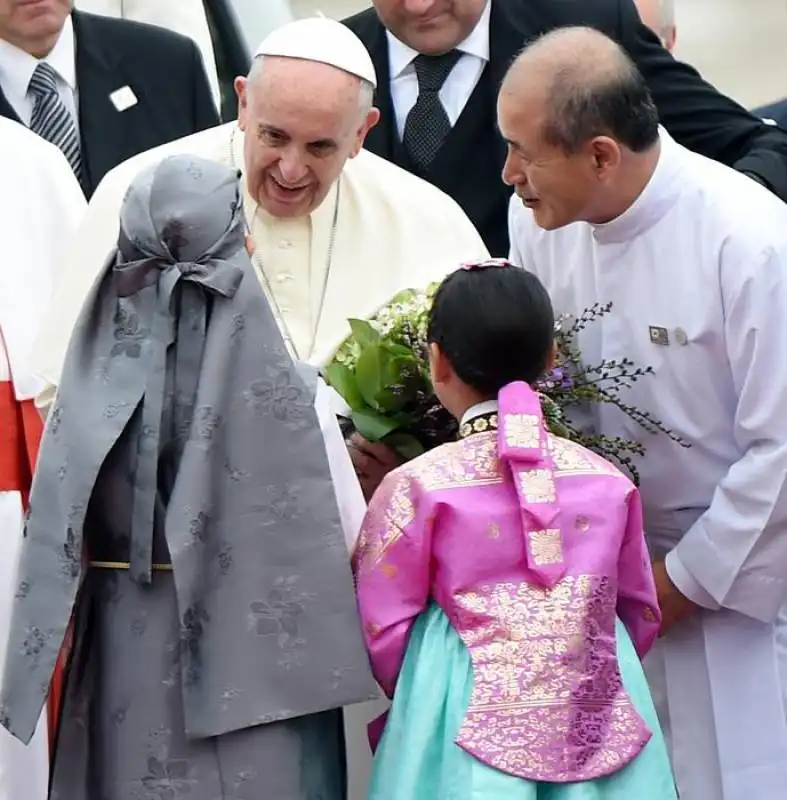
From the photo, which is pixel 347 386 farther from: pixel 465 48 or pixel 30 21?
pixel 30 21

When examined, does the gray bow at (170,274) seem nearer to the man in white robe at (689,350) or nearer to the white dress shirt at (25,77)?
the man in white robe at (689,350)

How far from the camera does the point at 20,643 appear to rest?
109 inches

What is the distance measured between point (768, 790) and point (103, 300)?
5.42ft

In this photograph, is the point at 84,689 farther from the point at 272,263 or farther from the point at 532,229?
the point at 532,229

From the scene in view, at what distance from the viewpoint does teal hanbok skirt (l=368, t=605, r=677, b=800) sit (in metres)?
2.66

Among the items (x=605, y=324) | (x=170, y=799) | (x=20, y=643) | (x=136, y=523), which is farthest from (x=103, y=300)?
(x=605, y=324)

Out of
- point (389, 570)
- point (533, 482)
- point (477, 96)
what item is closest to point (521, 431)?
point (533, 482)

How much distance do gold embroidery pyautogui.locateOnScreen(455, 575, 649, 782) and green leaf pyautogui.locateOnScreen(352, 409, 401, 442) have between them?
0.42m

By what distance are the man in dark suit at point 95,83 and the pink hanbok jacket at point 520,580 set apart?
173 cm

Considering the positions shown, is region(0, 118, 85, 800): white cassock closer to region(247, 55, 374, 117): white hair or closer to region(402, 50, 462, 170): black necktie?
region(247, 55, 374, 117): white hair

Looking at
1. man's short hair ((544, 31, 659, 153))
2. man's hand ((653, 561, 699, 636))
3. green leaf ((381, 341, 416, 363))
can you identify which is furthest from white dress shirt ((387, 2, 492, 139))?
man's hand ((653, 561, 699, 636))

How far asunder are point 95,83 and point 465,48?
0.93 meters

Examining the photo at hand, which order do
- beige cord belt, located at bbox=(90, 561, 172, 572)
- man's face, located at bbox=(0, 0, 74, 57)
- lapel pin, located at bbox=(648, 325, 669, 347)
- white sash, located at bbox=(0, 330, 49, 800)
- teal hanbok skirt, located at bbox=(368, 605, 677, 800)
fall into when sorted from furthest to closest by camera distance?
man's face, located at bbox=(0, 0, 74, 57)
white sash, located at bbox=(0, 330, 49, 800)
lapel pin, located at bbox=(648, 325, 669, 347)
beige cord belt, located at bbox=(90, 561, 172, 572)
teal hanbok skirt, located at bbox=(368, 605, 677, 800)

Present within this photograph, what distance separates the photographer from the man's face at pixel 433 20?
155 inches
